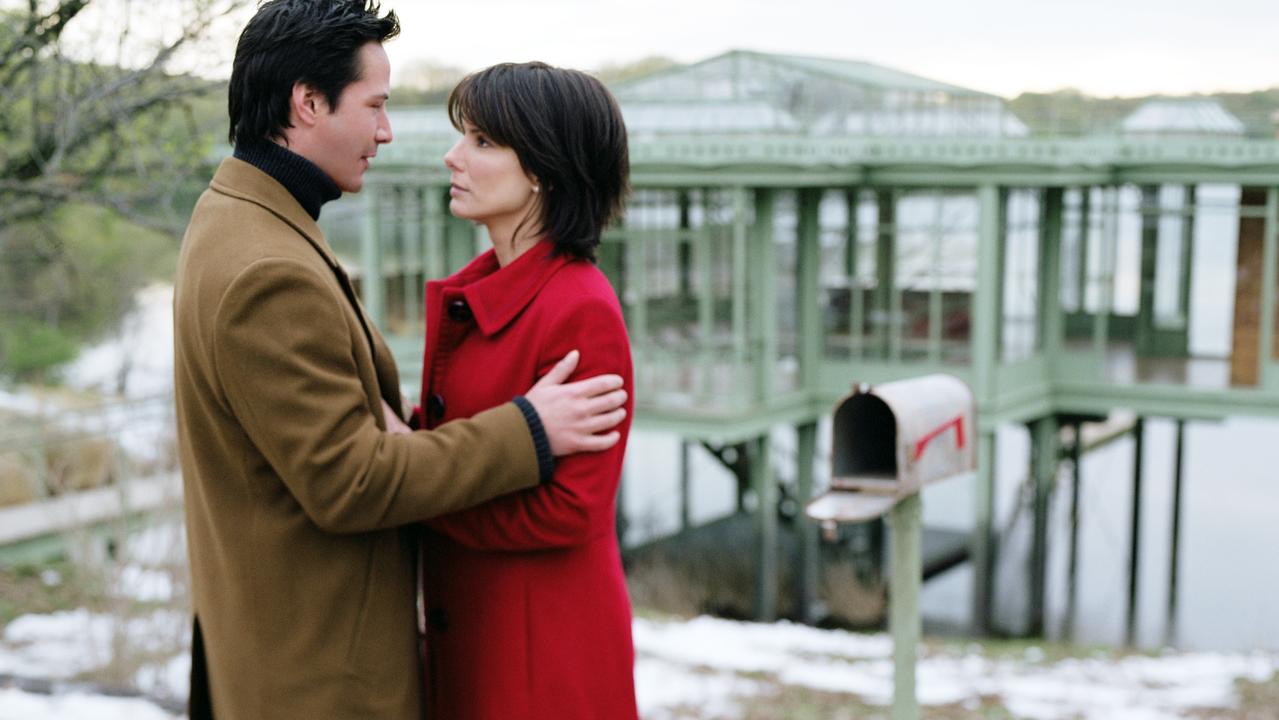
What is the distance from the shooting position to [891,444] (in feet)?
12.6

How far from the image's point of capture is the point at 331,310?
2178 millimetres

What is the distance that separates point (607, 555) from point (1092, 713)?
19.0 feet

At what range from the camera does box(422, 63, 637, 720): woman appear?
2371 mm

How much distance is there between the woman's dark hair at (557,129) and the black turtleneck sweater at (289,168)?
277mm

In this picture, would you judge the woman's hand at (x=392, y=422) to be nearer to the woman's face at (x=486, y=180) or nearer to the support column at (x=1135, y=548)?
the woman's face at (x=486, y=180)

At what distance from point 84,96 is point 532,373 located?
384cm

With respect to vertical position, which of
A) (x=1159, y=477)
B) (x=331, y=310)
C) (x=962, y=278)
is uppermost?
(x=331, y=310)

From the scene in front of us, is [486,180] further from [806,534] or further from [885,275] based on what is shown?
[885,275]

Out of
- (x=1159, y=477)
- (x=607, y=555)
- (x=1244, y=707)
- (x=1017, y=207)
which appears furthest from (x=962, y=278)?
(x=1159, y=477)

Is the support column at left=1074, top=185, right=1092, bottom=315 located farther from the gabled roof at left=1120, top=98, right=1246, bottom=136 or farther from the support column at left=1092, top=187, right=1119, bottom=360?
the gabled roof at left=1120, top=98, right=1246, bottom=136

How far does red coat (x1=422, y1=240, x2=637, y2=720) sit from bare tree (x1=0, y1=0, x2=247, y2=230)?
131 inches

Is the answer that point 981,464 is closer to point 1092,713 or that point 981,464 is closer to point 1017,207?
point 1017,207

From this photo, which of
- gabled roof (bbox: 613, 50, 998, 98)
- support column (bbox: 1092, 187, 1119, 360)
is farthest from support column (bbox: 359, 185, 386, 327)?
support column (bbox: 1092, 187, 1119, 360)

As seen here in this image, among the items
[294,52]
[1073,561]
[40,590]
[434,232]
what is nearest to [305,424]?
[294,52]
